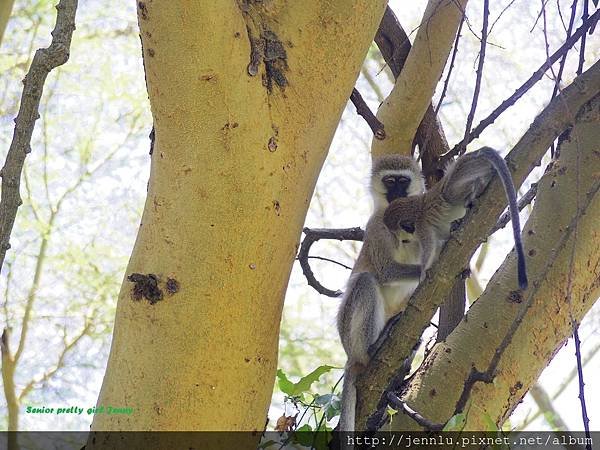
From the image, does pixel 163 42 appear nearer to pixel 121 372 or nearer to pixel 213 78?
pixel 213 78

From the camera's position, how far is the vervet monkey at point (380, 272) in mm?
3178

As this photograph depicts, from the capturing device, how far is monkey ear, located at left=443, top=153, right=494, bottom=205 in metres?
2.90

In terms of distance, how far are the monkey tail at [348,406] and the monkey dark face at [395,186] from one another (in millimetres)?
1362

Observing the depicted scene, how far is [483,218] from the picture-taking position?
77.4 inches

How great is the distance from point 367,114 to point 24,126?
171cm

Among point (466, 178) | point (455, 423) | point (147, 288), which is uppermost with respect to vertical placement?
point (466, 178)

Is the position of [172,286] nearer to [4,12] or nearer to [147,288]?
[147,288]

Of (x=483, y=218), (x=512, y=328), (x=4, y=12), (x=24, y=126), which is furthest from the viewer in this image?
(x=4, y=12)

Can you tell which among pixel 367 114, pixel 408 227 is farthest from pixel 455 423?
pixel 408 227

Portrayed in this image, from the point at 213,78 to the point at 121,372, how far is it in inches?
23.6

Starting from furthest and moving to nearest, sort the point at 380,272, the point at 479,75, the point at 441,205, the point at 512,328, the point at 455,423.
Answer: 1. the point at 380,272
2. the point at 441,205
3. the point at 479,75
4. the point at 512,328
5. the point at 455,423

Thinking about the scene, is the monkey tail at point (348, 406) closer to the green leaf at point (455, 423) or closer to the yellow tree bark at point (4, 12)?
the green leaf at point (455, 423)

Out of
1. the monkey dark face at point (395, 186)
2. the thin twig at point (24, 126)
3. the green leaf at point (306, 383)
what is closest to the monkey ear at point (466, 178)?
the monkey dark face at point (395, 186)

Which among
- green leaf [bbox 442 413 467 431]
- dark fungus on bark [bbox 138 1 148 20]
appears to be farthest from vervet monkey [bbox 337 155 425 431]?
dark fungus on bark [bbox 138 1 148 20]
